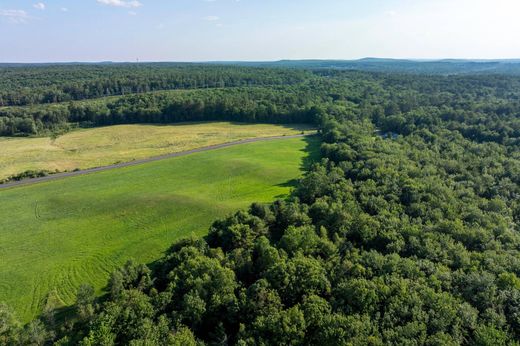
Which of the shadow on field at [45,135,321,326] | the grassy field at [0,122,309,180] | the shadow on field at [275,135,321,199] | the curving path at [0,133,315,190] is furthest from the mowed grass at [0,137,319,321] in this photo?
the grassy field at [0,122,309,180]

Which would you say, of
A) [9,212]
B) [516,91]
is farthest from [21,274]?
[516,91]

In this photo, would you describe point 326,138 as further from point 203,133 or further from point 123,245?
point 123,245

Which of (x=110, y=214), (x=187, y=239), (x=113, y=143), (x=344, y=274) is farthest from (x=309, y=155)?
(x=113, y=143)

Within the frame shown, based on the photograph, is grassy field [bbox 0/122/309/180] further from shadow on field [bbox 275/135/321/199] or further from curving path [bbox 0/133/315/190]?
shadow on field [bbox 275/135/321/199]

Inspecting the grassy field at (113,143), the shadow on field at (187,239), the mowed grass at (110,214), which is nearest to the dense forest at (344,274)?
the shadow on field at (187,239)

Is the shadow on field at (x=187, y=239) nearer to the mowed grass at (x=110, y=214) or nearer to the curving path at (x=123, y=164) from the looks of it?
the mowed grass at (x=110, y=214)

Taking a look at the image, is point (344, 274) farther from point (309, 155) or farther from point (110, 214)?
point (309, 155)
